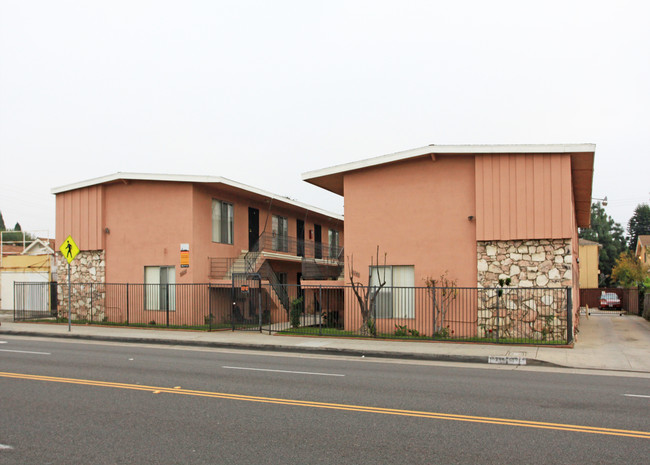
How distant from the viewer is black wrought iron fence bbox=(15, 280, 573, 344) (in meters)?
18.5

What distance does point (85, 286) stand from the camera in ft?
88.4

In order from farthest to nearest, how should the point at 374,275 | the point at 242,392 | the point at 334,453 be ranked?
1. the point at 374,275
2. the point at 242,392
3. the point at 334,453

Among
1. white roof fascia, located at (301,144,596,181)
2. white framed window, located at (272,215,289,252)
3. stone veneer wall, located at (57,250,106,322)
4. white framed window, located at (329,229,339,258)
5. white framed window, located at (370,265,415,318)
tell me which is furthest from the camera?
white framed window, located at (329,229,339,258)

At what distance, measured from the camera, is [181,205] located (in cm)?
2511

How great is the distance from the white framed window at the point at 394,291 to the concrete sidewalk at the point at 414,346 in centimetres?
211

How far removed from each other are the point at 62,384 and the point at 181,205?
49.7 ft

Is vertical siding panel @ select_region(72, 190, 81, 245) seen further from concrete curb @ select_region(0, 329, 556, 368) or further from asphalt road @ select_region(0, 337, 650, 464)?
asphalt road @ select_region(0, 337, 650, 464)

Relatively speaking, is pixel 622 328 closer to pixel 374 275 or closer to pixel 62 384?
pixel 374 275

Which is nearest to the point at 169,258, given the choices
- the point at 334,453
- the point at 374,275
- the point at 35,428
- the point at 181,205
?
the point at 181,205

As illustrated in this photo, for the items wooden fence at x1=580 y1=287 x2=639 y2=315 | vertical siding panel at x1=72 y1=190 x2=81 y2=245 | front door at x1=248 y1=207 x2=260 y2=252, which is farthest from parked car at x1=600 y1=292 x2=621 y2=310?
vertical siding panel at x1=72 y1=190 x2=81 y2=245

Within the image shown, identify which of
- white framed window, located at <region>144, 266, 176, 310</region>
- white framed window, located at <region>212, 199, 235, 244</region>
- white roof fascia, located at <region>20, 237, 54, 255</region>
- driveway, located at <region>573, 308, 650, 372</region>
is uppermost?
white framed window, located at <region>212, 199, 235, 244</region>

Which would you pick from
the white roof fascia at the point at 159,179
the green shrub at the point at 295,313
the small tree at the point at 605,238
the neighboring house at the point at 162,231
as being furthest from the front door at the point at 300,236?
the small tree at the point at 605,238

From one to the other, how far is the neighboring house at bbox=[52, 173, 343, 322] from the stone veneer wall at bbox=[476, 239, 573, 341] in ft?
31.1

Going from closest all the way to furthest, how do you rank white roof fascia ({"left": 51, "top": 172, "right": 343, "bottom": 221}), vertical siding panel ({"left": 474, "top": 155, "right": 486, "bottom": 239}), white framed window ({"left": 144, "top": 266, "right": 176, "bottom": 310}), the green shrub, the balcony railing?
vertical siding panel ({"left": 474, "top": 155, "right": 486, "bottom": 239}) < the green shrub < white roof fascia ({"left": 51, "top": 172, "right": 343, "bottom": 221}) < white framed window ({"left": 144, "top": 266, "right": 176, "bottom": 310}) < the balcony railing
